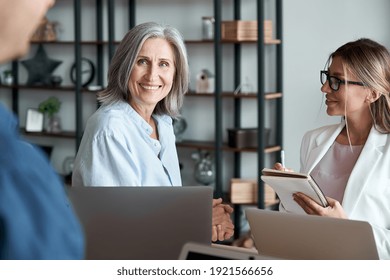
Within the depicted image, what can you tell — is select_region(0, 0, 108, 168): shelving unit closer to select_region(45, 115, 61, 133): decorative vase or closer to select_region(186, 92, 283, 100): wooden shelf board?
select_region(45, 115, 61, 133): decorative vase

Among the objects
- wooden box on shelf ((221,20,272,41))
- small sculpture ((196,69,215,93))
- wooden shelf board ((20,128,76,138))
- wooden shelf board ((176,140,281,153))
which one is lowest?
wooden shelf board ((176,140,281,153))

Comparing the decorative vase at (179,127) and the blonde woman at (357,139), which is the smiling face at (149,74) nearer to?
the blonde woman at (357,139)

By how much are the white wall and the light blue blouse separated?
3263 mm

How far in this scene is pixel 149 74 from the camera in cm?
273

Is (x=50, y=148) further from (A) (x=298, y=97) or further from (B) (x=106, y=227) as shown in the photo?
(B) (x=106, y=227)

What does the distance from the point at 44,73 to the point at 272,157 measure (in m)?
2.52

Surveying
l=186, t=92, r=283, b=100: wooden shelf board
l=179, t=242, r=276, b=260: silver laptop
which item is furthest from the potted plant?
l=179, t=242, r=276, b=260: silver laptop

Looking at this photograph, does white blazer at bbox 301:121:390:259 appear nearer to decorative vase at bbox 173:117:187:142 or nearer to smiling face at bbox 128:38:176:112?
smiling face at bbox 128:38:176:112

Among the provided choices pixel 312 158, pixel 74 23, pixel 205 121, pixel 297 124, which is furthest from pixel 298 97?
pixel 312 158

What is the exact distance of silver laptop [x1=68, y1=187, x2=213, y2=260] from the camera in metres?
1.87

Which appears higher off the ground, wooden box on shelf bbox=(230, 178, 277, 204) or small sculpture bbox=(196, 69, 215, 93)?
small sculpture bbox=(196, 69, 215, 93)

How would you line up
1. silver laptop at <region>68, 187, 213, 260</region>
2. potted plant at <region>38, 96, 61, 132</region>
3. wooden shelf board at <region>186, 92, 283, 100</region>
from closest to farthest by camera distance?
1. silver laptop at <region>68, 187, 213, 260</region>
2. wooden shelf board at <region>186, 92, 283, 100</region>
3. potted plant at <region>38, 96, 61, 132</region>

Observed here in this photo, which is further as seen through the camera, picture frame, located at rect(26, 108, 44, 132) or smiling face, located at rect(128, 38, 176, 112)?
picture frame, located at rect(26, 108, 44, 132)

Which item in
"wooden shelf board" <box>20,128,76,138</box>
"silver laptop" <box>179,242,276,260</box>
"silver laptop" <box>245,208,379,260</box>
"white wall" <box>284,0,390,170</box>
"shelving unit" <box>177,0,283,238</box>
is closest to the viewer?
"silver laptop" <box>179,242,276,260</box>
